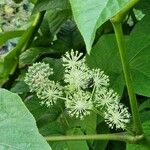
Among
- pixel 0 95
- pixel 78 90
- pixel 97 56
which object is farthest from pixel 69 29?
pixel 0 95

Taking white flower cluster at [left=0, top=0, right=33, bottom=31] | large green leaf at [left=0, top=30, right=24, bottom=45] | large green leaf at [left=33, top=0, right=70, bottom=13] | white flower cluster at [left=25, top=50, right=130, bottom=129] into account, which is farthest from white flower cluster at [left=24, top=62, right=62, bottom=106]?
white flower cluster at [left=0, top=0, right=33, bottom=31]

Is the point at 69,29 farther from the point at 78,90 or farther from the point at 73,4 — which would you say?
the point at 73,4

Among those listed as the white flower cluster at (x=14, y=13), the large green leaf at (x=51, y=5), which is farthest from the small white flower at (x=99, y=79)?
the white flower cluster at (x=14, y=13)

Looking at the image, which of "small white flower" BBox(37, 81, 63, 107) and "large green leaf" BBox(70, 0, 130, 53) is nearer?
"large green leaf" BBox(70, 0, 130, 53)

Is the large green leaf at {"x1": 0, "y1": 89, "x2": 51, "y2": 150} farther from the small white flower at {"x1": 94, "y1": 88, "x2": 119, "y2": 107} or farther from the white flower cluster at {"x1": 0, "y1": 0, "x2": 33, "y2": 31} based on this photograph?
the white flower cluster at {"x1": 0, "y1": 0, "x2": 33, "y2": 31}

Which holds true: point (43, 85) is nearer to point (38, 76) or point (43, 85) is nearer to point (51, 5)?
point (38, 76)

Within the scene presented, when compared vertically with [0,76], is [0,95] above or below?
above

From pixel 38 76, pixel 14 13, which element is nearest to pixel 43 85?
pixel 38 76
